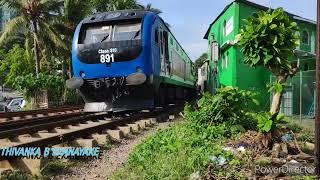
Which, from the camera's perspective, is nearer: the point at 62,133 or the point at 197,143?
the point at 197,143

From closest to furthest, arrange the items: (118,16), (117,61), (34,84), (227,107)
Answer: (227,107) → (117,61) → (118,16) → (34,84)

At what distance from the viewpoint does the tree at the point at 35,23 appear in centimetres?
3059

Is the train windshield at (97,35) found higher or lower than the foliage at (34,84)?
higher

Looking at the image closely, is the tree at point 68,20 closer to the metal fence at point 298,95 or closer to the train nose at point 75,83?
the train nose at point 75,83

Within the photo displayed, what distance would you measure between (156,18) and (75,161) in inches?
314

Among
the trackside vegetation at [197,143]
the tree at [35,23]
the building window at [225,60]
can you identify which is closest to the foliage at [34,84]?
the tree at [35,23]

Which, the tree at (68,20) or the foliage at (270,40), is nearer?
the foliage at (270,40)

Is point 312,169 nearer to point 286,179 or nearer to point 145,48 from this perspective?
point 286,179

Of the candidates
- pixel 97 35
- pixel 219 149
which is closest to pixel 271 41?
pixel 219 149

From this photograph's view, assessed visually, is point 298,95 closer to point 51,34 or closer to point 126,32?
point 126,32

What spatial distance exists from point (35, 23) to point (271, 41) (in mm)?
26371

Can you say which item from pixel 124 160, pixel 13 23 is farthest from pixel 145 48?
pixel 13 23

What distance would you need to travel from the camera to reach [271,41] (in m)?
7.38

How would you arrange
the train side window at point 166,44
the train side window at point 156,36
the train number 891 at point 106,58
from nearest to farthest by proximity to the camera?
the train number 891 at point 106,58 → the train side window at point 156,36 → the train side window at point 166,44
